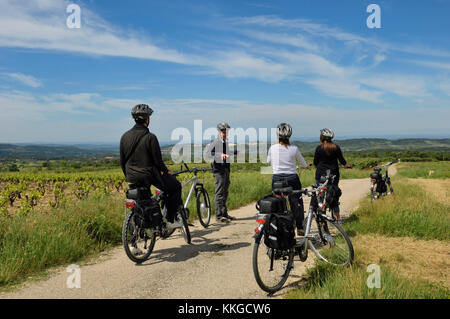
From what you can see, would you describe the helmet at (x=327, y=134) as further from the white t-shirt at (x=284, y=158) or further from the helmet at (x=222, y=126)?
the helmet at (x=222, y=126)

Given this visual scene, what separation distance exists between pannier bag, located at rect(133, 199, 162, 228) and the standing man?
299 centimetres

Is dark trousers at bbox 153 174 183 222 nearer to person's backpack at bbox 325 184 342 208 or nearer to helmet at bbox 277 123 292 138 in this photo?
helmet at bbox 277 123 292 138

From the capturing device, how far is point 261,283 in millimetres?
3768

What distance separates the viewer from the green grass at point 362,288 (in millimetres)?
3309

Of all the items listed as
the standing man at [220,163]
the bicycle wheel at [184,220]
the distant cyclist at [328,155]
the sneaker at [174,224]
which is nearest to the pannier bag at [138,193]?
the sneaker at [174,224]

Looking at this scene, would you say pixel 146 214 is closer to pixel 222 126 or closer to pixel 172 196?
pixel 172 196

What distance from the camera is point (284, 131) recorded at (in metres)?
5.31

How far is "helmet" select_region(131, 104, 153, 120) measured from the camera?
5141 millimetres

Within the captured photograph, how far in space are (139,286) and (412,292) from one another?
3.34 metres

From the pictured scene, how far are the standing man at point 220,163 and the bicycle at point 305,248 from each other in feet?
11.3

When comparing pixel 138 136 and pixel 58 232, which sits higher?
pixel 138 136
